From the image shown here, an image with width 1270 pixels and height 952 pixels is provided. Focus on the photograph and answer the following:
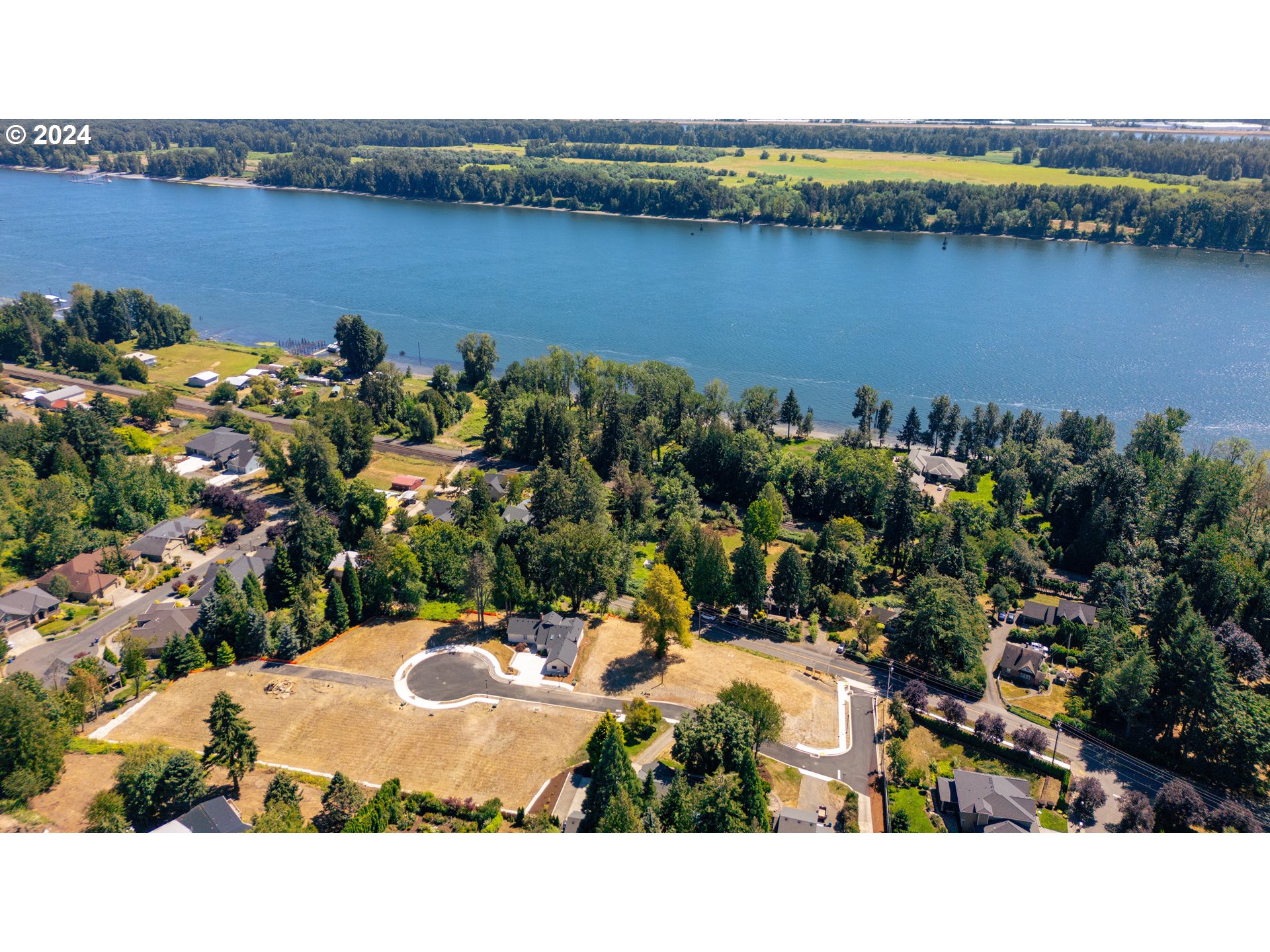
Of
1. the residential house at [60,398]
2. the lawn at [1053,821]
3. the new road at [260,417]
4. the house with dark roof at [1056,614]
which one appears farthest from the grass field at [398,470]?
the lawn at [1053,821]

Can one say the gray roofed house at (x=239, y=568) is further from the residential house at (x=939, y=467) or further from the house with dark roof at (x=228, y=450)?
the residential house at (x=939, y=467)

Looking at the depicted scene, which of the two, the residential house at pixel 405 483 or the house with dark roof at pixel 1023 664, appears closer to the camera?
the house with dark roof at pixel 1023 664

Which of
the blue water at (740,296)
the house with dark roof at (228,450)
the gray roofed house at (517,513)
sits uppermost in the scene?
the blue water at (740,296)

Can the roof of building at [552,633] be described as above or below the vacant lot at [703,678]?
above

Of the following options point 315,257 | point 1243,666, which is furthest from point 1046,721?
point 315,257

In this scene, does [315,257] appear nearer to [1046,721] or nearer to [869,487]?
[869,487]

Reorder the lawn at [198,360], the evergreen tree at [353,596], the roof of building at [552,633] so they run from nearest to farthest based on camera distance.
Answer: the roof of building at [552,633], the evergreen tree at [353,596], the lawn at [198,360]

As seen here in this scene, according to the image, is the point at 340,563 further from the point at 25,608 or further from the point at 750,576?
the point at 750,576
